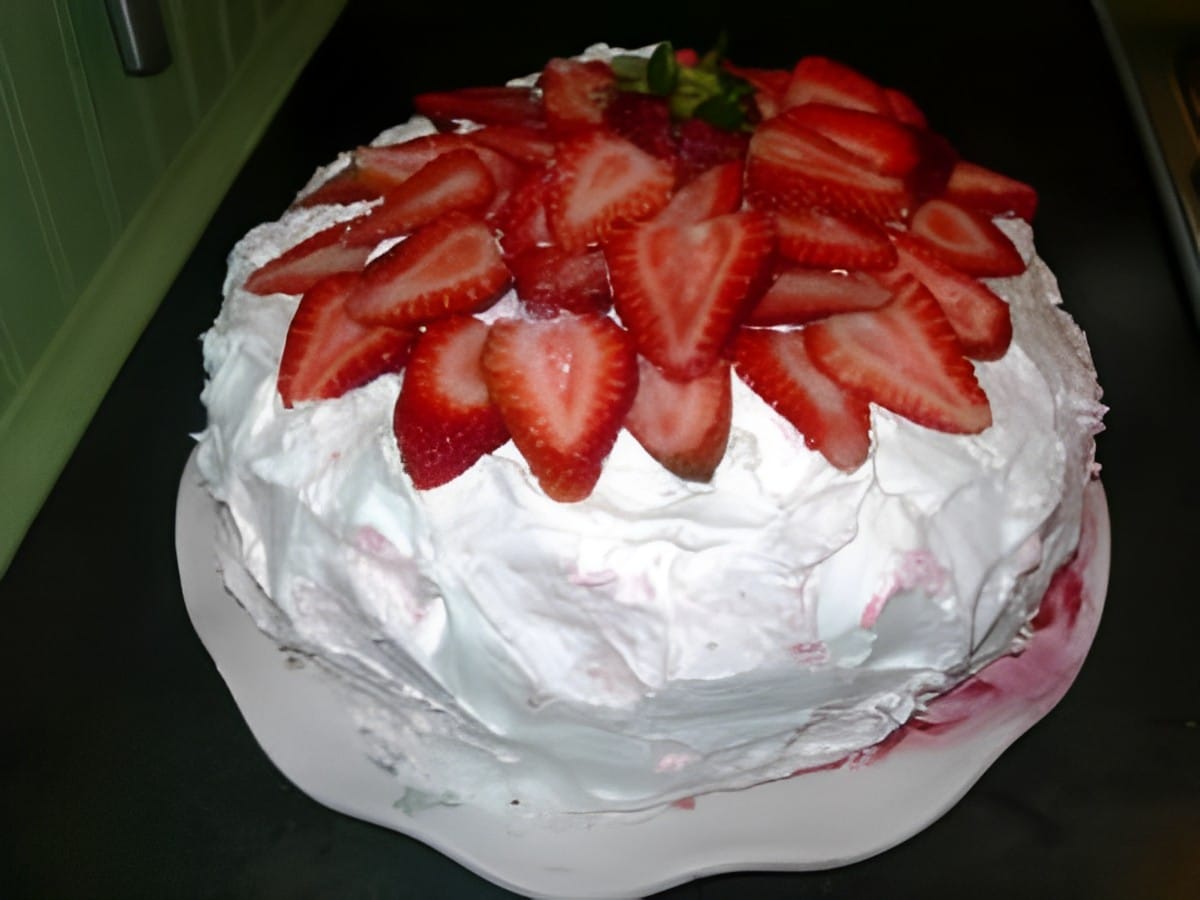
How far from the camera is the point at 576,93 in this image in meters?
1.47

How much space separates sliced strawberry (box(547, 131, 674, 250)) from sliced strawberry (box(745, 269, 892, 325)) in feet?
0.52

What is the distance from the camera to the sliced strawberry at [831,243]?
50.1 inches

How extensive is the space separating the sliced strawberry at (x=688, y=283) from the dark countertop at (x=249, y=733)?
684mm

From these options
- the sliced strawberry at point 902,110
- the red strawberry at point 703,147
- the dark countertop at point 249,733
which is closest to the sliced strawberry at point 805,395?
the red strawberry at point 703,147

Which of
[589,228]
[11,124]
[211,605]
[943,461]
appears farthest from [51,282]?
[943,461]

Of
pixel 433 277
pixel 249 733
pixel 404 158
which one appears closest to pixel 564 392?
pixel 433 277

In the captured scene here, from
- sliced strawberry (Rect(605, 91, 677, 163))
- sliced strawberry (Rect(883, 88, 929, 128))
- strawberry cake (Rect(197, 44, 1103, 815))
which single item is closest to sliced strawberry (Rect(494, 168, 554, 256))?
strawberry cake (Rect(197, 44, 1103, 815))

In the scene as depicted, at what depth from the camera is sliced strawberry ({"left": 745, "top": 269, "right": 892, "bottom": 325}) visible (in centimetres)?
124

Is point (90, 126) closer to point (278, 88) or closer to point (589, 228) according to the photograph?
point (278, 88)

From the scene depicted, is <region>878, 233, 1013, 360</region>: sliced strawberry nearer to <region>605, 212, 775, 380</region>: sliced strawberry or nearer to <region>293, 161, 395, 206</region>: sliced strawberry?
<region>605, 212, 775, 380</region>: sliced strawberry

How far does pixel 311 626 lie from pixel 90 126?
1.07 m

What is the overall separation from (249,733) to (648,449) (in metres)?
0.78

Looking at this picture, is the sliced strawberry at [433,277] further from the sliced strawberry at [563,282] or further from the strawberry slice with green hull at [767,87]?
the strawberry slice with green hull at [767,87]

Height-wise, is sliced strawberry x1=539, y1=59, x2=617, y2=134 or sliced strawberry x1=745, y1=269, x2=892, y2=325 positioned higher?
sliced strawberry x1=539, y1=59, x2=617, y2=134
